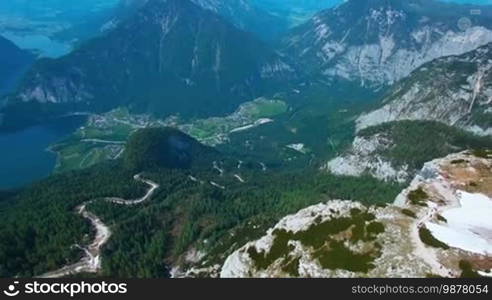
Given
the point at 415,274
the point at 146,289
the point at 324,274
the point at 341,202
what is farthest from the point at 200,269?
the point at 146,289

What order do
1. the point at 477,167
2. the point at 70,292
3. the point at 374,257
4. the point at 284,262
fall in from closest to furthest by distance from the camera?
the point at 70,292, the point at 374,257, the point at 284,262, the point at 477,167

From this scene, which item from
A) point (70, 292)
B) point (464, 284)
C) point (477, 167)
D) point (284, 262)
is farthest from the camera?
point (477, 167)

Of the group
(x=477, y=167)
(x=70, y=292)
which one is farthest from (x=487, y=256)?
(x=70, y=292)

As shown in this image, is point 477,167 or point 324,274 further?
point 477,167

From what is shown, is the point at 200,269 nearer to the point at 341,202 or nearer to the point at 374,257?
the point at 341,202

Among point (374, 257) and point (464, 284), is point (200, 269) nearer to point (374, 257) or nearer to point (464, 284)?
point (374, 257)

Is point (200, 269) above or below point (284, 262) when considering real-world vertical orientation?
below

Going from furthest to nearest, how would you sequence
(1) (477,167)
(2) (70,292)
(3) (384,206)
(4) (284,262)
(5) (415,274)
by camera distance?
(1) (477,167) < (3) (384,206) < (4) (284,262) < (5) (415,274) < (2) (70,292)

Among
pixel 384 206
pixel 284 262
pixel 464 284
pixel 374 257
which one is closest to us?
pixel 464 284

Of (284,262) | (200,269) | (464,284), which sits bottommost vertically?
(200,269)
